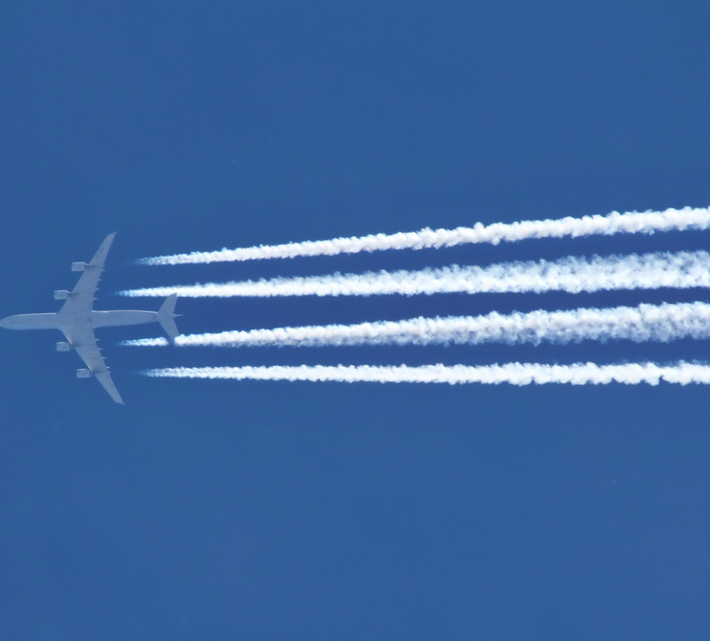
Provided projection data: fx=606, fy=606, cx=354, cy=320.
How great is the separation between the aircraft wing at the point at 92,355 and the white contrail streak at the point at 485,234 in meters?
6.42

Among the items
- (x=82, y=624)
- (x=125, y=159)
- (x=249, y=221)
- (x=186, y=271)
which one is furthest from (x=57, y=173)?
(x=82, y=624)

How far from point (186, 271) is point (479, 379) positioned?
15.9 m

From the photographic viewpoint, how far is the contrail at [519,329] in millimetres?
25203

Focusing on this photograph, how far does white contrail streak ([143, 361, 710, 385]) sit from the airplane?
2.65m

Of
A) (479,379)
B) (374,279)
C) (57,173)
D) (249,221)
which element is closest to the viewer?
(479,379)

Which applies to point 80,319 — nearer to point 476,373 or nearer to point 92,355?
point 92,355

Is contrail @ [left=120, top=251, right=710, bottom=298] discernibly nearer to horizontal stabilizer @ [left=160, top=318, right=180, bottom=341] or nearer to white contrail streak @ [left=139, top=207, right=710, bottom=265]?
white contrail streak @ [left=139, top=207, right=710, bottom=265]

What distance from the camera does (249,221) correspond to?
30.8 metres

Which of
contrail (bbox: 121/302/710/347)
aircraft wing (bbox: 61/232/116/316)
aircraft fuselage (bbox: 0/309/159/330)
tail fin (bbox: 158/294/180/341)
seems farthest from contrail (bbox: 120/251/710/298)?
aircraft wing (bbox: 61/232/116/316)

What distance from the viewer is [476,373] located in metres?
27.2

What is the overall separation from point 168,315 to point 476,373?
15643 millimetres

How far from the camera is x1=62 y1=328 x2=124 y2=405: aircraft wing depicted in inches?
1258

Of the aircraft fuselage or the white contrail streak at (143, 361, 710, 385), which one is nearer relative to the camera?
the white contrail streak at (143, 361, 710, 385)

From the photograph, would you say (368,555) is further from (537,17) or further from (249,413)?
(537,17)
